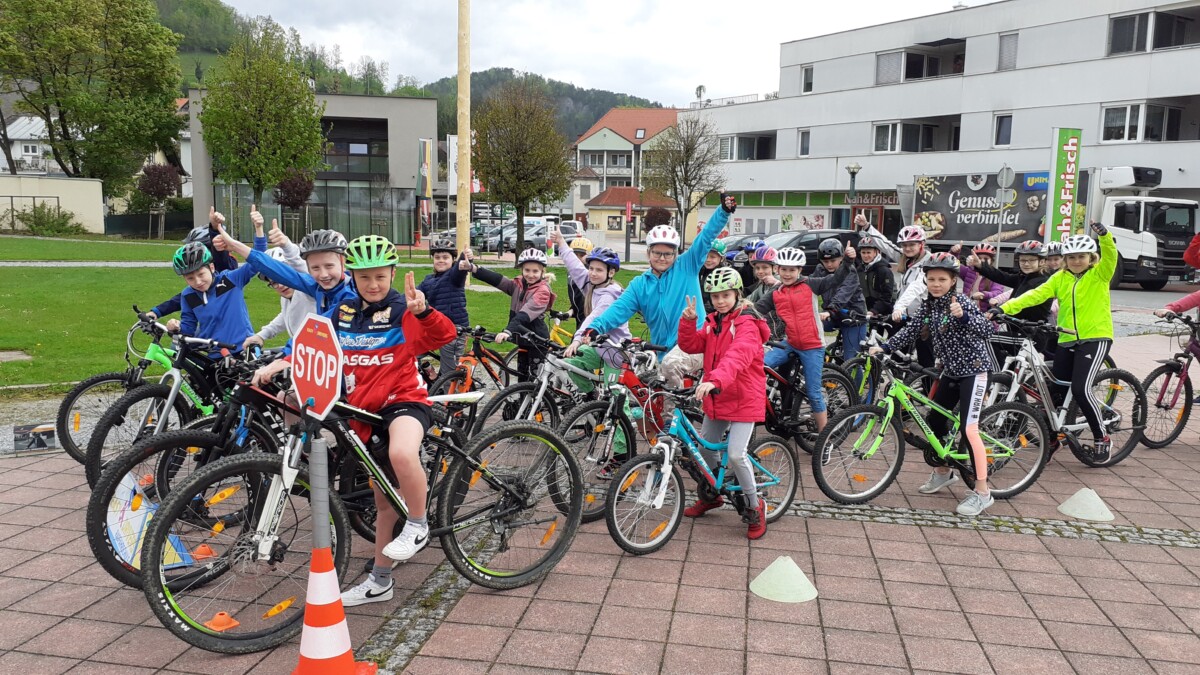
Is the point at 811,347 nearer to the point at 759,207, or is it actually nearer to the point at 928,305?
the point at 928,305

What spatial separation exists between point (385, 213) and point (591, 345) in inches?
1645

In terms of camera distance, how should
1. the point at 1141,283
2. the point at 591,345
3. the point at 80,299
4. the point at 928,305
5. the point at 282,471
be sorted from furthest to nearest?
the point at 1141,283 < the point at 80,299 < the point at 928,305 < the point at 591,345 < the point at 282,471

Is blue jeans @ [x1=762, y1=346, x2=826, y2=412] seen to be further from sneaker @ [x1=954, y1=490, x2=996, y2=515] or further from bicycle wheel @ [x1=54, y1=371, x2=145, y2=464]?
bicycle wheel @ [x1=54, y1=371, x2=145, y2=464]

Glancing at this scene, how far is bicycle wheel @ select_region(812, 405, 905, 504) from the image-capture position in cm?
586

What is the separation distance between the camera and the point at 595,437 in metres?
5.56

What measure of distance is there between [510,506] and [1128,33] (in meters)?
36.5

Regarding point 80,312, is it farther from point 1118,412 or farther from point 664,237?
point 1118,412

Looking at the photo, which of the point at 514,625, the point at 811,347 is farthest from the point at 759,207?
the point at 514,625

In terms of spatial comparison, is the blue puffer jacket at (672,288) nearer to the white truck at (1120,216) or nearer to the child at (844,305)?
the child at (844,305)

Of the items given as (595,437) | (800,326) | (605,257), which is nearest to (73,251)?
(605,257)

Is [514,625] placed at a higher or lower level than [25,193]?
lower

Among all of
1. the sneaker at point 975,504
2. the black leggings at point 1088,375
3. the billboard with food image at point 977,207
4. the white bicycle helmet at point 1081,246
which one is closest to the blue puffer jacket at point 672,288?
the sneaker at point 975,504

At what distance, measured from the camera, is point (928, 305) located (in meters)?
6.20

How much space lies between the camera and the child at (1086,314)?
6949 mm
